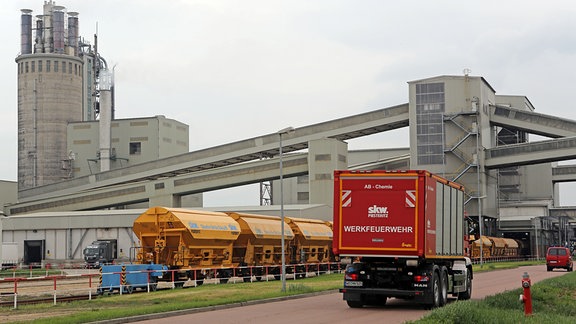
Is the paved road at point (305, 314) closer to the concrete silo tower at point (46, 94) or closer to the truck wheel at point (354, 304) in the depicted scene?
the truck wheel at point (354, 304)

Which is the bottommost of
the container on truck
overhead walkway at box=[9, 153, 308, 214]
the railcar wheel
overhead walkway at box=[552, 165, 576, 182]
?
the railcar wheel

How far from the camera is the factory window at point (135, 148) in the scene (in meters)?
112

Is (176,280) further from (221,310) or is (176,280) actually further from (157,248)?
(221,310)

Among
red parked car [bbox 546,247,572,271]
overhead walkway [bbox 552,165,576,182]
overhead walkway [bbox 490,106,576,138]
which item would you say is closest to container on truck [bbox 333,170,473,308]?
red parked car [bbox 546,247,572,271]

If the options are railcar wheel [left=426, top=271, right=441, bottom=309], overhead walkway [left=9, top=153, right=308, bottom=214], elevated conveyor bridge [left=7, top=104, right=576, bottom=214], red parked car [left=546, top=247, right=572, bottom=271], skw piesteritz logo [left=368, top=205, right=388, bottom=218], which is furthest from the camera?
overhead walkway [left=9, top=153, right=308, bottom=214]

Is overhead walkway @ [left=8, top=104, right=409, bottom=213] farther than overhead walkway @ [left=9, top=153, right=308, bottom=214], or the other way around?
overhead walkway @ [left=8, top=104, right=409, bottom=213]

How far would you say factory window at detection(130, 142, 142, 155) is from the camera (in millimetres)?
112375

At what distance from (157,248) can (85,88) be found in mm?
91991

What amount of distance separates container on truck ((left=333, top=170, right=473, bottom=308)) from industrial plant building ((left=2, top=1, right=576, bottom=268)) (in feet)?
155

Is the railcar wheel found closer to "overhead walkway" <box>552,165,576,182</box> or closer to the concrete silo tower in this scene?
the concrete silo tower

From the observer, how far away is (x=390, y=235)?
23.7 m

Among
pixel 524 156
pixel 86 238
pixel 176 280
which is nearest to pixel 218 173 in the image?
pixel 86 238

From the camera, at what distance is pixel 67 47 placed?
121m

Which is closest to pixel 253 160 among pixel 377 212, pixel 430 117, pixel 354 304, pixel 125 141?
pixel 125 141
